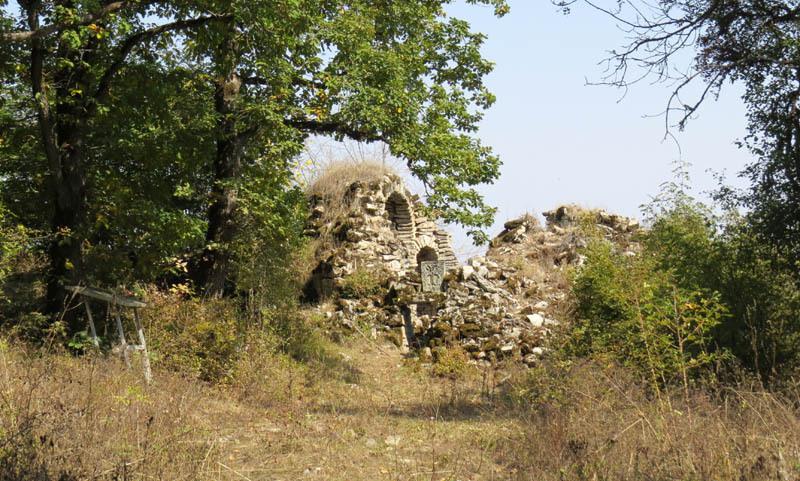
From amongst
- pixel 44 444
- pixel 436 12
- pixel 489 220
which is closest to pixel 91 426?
pixel 44 444

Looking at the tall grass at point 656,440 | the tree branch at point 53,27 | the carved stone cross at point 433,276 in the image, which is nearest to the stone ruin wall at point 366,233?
the carved stone cross at point 433,276

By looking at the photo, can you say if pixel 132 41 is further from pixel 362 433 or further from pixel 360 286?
pixel 360 286

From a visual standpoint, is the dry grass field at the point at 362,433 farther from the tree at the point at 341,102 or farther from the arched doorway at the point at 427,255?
the arched doorway at the point at 427,255

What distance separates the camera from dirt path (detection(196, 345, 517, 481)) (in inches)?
308

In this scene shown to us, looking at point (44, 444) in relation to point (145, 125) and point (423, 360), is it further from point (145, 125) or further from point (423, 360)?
point (423, 360)

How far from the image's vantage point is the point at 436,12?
1781 cm

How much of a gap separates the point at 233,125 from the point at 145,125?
1.79m

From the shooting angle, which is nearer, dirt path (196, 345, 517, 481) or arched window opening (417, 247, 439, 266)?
dirt path (196, 345, 517, 481)

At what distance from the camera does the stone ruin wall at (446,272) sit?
734 inches

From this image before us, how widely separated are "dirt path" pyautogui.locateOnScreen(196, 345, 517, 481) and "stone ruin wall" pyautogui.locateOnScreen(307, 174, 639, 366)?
474cm

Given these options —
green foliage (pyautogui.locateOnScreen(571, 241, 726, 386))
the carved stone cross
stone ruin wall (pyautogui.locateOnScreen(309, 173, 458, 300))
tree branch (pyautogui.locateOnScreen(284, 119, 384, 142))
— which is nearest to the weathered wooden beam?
tree branch (pyautogui.locateOnScreen(284, 119, 384, 142))

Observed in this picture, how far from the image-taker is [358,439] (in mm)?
9430

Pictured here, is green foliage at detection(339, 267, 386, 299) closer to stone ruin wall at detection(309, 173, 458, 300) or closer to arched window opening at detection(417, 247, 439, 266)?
stone ruin wall at detection(309, 173, 458, 300)

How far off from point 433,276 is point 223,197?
7367 mm
